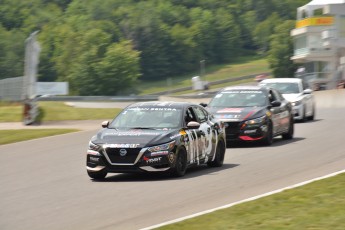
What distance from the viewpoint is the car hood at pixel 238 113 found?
20.6m

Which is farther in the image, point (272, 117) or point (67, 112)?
point (67, 112)

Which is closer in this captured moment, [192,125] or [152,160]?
[152,160]

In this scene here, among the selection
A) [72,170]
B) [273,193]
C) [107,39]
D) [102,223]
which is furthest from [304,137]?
[107,39]

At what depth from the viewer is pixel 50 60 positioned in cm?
18100

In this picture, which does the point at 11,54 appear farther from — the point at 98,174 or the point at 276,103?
the point at 98,174

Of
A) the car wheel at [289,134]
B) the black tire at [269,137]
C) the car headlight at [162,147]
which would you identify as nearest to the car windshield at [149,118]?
the car headlight at [162,147]

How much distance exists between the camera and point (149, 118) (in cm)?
1586

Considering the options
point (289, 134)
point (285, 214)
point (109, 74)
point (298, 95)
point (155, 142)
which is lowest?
point (109, 74)

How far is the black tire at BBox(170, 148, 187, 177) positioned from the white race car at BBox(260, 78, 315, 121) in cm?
1403

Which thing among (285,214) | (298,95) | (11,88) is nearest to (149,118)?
(285,214)

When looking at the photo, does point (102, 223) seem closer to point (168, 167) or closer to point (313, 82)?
point (168, 167)

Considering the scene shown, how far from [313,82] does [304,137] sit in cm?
6045

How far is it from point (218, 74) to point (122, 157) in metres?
151

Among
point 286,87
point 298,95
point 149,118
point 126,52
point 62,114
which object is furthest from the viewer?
point 126,52
